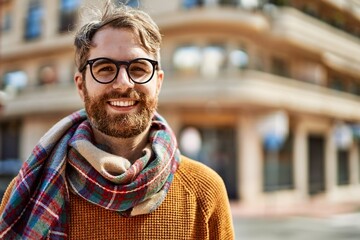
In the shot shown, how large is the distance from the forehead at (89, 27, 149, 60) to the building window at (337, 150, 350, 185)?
2798 centimetres

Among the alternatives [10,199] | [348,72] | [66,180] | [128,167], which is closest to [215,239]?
[128,167]

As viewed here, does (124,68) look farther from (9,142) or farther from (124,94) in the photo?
→ (9,142)

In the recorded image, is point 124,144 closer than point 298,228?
Yes

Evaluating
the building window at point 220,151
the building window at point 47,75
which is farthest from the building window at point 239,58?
the building window at point 47,75

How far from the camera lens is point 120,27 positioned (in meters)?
1.77

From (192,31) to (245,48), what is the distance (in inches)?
91.3

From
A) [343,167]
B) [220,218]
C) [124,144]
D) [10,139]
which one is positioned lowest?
[220,218]

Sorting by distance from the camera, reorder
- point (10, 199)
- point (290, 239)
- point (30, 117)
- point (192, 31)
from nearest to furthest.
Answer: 1. point (10, 199)
2. point (290, 239)
3. point (192, 31)
4. point (30, 117)

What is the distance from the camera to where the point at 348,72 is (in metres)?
27.9

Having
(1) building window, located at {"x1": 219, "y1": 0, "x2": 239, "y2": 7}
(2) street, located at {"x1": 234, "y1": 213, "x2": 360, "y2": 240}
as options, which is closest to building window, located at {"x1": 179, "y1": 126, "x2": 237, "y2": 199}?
(2) street, located at {"x1": 234, "y1": 213, "x2": 360, "y2": 240}

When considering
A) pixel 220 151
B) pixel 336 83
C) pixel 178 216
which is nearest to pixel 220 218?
pixel 178 216

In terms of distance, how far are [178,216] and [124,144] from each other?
1.04 feet

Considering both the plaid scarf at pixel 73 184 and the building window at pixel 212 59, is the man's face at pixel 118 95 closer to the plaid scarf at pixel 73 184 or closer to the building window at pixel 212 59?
the plaid scarf at pixel 73 184

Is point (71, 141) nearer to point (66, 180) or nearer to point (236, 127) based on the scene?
point (66, 180)
